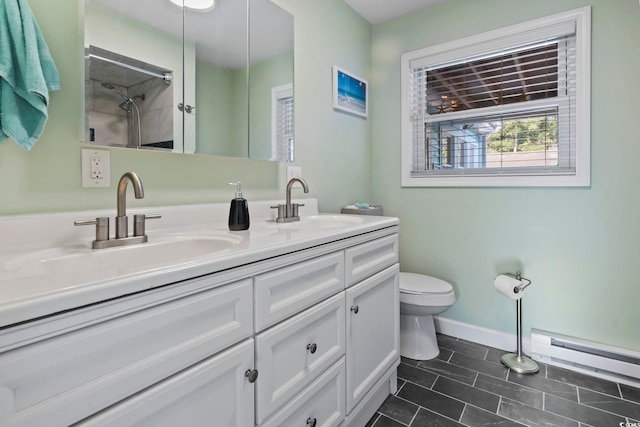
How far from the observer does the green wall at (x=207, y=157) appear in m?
1.00

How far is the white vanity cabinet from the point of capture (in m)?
0.52

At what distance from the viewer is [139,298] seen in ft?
2.01

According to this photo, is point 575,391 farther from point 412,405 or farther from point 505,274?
point 412,405

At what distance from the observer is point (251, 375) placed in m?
0.85

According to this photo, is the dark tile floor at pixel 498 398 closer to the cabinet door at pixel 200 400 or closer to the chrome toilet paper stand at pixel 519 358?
the chrome toilet paper stand at pixel 519 358

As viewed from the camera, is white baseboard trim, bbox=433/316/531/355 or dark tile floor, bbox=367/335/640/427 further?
white baseboard trim, bbox=433/316/531/355

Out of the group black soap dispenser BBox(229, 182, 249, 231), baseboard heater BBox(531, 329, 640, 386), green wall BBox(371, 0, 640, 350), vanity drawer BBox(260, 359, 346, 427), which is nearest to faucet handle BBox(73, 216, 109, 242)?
black soap dispenser BBox(229, 182, 249, 231)

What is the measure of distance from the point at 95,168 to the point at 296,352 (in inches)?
35.5

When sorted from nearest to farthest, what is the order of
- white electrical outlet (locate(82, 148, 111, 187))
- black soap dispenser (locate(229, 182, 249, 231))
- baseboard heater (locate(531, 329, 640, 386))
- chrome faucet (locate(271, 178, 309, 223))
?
white electrical outlet (locate(82, 148, 111, 187))
black soap dispenser (locate(229, 182, 249, 231))
chrome faucet (locate(271, 178, 309, 223))
baseboard heater (locate(531, 329, 640, 386))

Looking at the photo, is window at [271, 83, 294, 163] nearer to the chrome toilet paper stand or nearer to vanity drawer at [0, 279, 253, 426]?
vanity drawer at [0, 279, 253, 426]

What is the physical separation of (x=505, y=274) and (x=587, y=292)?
41cm

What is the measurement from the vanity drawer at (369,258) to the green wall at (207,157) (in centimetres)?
64

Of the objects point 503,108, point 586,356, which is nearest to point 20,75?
point 503,108

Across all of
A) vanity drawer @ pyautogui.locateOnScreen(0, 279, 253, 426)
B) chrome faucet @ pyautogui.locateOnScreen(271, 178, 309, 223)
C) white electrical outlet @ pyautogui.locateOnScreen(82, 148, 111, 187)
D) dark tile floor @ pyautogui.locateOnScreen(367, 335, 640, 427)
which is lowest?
dark tile floor @ pyautogui.locateOnScreen(367, 335, 640, 427)
